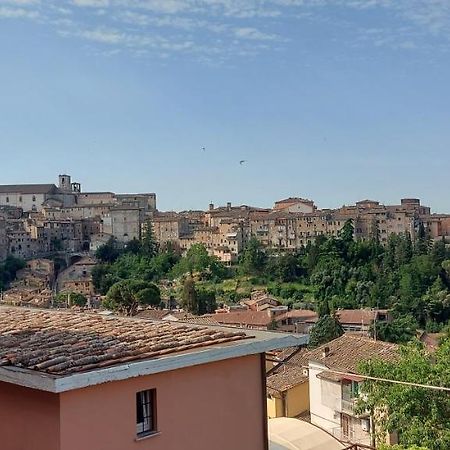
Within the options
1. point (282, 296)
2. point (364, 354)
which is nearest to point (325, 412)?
point (364, 354)

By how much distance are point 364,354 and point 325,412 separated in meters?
1.91

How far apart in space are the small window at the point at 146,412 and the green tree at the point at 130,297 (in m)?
35.0

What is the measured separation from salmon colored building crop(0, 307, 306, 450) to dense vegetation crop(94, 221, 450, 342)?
44.9 metres

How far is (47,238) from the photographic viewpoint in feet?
267

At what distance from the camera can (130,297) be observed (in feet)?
147

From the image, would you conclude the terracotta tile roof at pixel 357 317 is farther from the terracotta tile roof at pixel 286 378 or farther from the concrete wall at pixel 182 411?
the concrete wall at pixel 182 411

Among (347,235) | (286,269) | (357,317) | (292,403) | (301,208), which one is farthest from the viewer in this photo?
(301,208)

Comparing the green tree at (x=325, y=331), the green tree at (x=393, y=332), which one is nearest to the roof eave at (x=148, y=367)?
the green tree at (x=393, y=332)

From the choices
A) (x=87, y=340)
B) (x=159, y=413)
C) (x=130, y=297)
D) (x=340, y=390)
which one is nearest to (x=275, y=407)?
(x=340, y=390)

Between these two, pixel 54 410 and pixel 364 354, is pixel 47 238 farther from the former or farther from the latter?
pixel 54 410

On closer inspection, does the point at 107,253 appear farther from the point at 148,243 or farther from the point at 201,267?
the point at 201,267

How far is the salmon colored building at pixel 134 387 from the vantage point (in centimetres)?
372

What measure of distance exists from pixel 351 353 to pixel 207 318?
15658 millimetres

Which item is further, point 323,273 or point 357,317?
point 323,273
